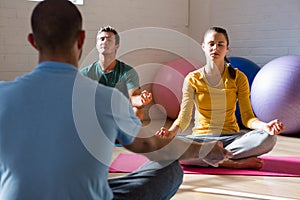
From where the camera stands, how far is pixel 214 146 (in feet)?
4.75

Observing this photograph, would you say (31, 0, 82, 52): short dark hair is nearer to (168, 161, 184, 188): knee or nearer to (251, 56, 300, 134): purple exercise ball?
(168, 161, 184, 188): knee

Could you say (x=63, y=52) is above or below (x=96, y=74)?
above

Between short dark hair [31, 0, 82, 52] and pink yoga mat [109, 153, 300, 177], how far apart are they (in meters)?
1.61

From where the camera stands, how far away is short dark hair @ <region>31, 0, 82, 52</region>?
41.7 inches

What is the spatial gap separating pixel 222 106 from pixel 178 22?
8.07ft

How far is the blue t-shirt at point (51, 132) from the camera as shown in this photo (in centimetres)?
103

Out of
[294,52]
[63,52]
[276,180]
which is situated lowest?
[276,180]

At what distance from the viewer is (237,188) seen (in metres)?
2.26

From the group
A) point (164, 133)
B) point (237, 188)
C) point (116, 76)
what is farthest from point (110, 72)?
point (237, 188)

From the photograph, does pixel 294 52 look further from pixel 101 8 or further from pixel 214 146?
pixel 214 146

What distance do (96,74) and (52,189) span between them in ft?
6.82

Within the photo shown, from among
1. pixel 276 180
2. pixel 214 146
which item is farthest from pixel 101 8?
pixel 214 146

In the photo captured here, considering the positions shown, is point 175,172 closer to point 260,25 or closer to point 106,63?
point 106,63

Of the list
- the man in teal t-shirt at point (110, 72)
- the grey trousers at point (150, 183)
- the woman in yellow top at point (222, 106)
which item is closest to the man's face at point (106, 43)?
the man in teal t-shirt at point (110, 72)
